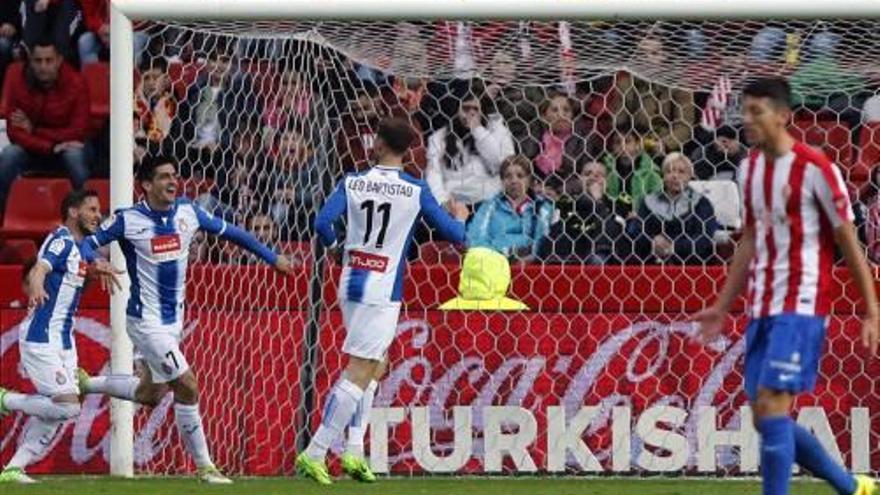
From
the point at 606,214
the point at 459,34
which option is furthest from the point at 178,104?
the point at 606,214

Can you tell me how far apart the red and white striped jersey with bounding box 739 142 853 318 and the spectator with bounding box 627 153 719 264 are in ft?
14.4

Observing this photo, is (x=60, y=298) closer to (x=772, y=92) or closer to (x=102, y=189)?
(x=102, y=189)

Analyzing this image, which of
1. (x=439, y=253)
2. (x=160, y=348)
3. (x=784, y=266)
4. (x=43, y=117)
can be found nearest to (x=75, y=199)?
(x=160, y=348)

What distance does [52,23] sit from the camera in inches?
A: 629

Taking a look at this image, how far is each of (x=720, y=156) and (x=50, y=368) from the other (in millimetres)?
3908

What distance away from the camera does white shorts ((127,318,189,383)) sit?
11.7 m

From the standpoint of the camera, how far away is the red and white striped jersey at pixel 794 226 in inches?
307

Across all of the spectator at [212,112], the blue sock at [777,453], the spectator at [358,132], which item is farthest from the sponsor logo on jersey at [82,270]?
the blue sock at [777,453]

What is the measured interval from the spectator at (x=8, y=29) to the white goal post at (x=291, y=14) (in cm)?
423

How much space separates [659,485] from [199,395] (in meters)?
2.79

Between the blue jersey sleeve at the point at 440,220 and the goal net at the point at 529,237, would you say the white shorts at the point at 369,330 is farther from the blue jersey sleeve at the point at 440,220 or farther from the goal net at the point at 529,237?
the goal net at the point at 529,237

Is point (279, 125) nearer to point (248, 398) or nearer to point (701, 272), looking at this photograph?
point (248, 398)

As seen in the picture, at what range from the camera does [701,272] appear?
12203 millimetres

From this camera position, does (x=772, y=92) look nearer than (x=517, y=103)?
Yes
